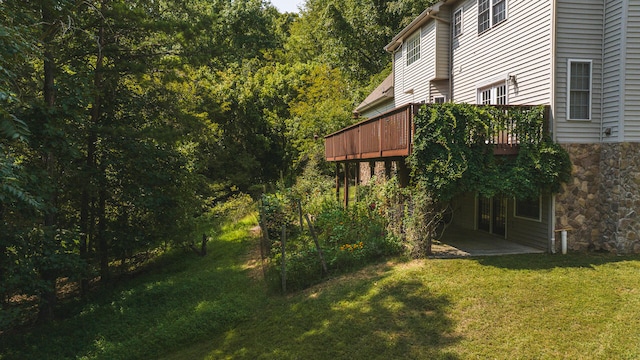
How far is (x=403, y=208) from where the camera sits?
9859mm

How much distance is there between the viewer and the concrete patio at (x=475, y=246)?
30.6 ft

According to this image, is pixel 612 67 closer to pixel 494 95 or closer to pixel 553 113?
pixel 553 113

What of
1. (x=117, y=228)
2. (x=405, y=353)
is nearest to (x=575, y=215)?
(x=405, y=353)

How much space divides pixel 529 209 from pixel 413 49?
30.6 ft

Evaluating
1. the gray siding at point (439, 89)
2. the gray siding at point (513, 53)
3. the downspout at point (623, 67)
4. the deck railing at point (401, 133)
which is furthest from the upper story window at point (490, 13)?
the deck railing at point (401, 133)

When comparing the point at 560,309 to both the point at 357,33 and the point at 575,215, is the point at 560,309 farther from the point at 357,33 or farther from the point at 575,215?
the point at 357,33

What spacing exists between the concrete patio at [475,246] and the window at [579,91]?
3.47 m

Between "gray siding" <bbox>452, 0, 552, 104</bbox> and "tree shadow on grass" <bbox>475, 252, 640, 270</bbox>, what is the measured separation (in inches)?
147

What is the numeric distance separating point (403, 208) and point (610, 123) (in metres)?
5.22

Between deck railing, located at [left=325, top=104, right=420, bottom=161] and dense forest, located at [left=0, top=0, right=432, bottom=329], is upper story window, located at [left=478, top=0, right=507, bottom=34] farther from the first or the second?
dense forest, located at [left=0, top=0, right=432, bottom=329]

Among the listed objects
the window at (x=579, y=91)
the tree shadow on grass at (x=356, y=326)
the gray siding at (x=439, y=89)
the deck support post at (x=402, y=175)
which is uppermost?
the gray siding at (x=439, y=89)

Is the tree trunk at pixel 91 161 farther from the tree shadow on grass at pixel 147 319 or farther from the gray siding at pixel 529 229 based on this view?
the gray siding at pixel 529 229

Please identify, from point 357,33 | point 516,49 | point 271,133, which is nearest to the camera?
point 516,49

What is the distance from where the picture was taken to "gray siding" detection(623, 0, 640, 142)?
850 centimetres
